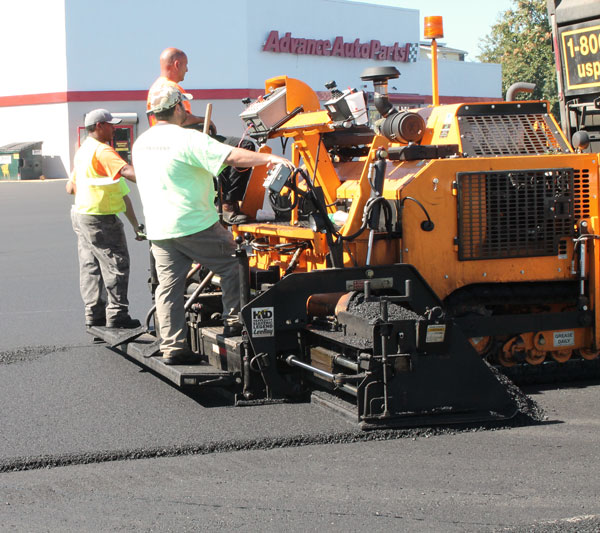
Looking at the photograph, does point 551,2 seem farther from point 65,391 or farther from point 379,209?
point 65,391

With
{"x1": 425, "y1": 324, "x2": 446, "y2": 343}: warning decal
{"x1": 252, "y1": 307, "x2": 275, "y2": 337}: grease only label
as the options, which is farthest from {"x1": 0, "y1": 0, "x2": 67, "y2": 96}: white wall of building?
{"x1": 425, "y1": 324, "x2": 446, "y2": 343}: warning decal

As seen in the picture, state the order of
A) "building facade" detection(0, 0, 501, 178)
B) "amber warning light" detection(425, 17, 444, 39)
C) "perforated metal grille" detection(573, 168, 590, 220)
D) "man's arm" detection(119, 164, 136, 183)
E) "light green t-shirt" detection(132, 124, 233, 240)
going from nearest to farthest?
"light green t-shirt" detection(132, 124, 233, 240)
"perforated metal grille" detection(573, 168, 590, 220)
"amber warning light" detection(425, 17, 444, 39)
"man's arm" detection(119, 164, 136, 183)
"building facade" detection(0, 0, 501, 178)

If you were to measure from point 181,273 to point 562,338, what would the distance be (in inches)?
108

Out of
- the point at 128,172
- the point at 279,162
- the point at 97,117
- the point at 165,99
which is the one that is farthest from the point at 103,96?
the point at 279,162

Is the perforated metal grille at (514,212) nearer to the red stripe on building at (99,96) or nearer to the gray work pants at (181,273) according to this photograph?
the gray work pants at (181,273)

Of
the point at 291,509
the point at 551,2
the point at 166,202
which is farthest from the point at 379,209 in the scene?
the point at 551,2

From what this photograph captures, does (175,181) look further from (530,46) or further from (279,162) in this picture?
(530,46)

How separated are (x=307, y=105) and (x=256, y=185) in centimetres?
A: 80

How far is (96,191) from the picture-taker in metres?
8.20

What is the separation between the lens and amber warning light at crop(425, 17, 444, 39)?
7598mm

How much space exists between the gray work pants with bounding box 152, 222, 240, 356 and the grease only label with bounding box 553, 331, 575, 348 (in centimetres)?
231

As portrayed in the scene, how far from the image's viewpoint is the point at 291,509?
14.5ft

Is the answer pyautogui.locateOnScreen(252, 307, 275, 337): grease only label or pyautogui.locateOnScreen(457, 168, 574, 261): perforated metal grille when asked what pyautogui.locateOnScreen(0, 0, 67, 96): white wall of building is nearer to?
pyautogui.locateOnScreen(457, 168, 574, 261): perforated metal grille

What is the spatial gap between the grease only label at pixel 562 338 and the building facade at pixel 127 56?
29011 mm
